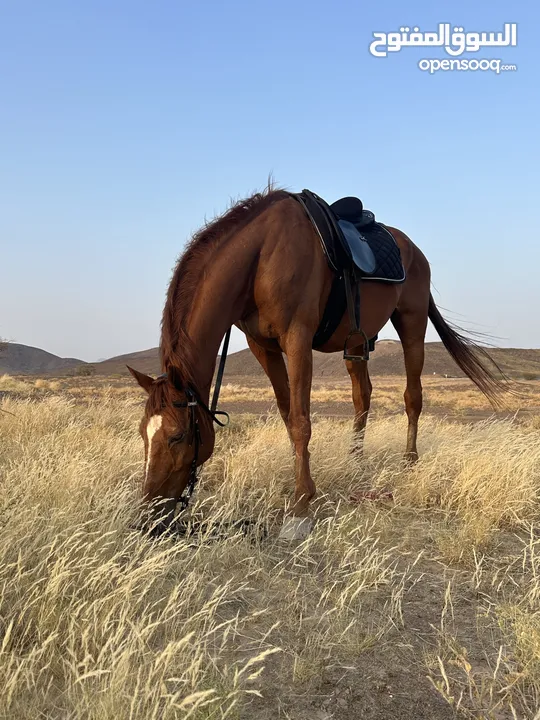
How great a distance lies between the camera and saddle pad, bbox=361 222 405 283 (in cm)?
532

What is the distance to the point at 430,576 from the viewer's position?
3.33 meters

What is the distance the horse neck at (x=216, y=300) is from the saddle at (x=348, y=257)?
0.79 m

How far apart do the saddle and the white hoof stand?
1886 mm

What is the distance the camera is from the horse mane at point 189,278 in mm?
3812

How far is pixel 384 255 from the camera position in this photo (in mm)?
5465

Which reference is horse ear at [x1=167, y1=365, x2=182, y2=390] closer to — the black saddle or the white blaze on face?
the white blaze on face

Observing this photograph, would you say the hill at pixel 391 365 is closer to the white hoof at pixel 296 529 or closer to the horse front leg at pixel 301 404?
the horse front leg at pixel 301 404

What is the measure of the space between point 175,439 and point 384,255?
3130 mm

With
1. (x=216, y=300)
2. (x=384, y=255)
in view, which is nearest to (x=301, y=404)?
(x=216, y=300)

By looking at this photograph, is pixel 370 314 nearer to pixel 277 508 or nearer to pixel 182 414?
pixel 277 508

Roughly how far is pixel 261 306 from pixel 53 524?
2.30 metres

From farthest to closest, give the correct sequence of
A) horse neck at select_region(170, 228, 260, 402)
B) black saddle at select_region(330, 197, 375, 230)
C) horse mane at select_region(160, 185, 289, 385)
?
black saddle at select_region(330, 197, 375, 230), horse neck at select_region(170, 228, 260, 402), horse mane at select_region(160, 185, 289, 385)

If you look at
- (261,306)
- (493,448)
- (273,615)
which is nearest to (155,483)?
(273,615)

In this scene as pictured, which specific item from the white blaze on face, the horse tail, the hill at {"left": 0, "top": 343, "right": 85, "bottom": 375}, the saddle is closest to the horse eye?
the white blaze on face
